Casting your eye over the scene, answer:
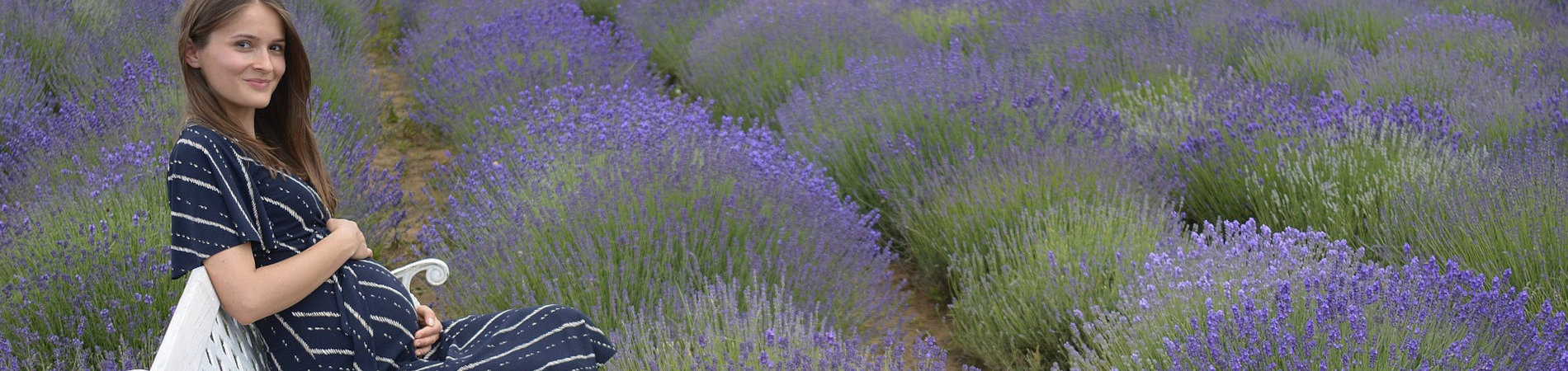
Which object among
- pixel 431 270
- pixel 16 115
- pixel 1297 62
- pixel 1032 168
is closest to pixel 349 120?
pixel 16 115

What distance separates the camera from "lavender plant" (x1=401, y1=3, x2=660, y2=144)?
473 centimetres

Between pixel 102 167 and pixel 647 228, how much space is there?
1.60m

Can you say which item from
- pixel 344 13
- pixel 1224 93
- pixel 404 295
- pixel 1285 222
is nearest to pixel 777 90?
pixel 1224 93

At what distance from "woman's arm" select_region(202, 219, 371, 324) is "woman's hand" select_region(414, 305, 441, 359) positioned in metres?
0.23

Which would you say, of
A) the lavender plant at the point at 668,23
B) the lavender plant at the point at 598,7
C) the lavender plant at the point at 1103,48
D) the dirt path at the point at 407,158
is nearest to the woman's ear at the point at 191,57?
the dirt path at the point at 407,158

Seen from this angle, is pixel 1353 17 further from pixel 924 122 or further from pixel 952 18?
pixel 924 122

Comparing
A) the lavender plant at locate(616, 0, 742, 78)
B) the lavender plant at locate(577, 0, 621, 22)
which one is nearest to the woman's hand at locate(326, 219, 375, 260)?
the lavender plant at locate(616, 0, 742, 78)

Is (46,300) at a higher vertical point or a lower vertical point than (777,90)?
higher

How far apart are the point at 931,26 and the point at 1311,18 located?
1820 mm

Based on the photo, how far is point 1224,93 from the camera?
4.21 metres

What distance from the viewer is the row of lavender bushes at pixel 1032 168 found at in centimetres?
265

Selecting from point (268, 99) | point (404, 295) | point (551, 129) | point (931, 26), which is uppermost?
point (268, 99)

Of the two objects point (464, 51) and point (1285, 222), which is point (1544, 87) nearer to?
point (1285, 222)

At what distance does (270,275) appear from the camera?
1.73 metres
